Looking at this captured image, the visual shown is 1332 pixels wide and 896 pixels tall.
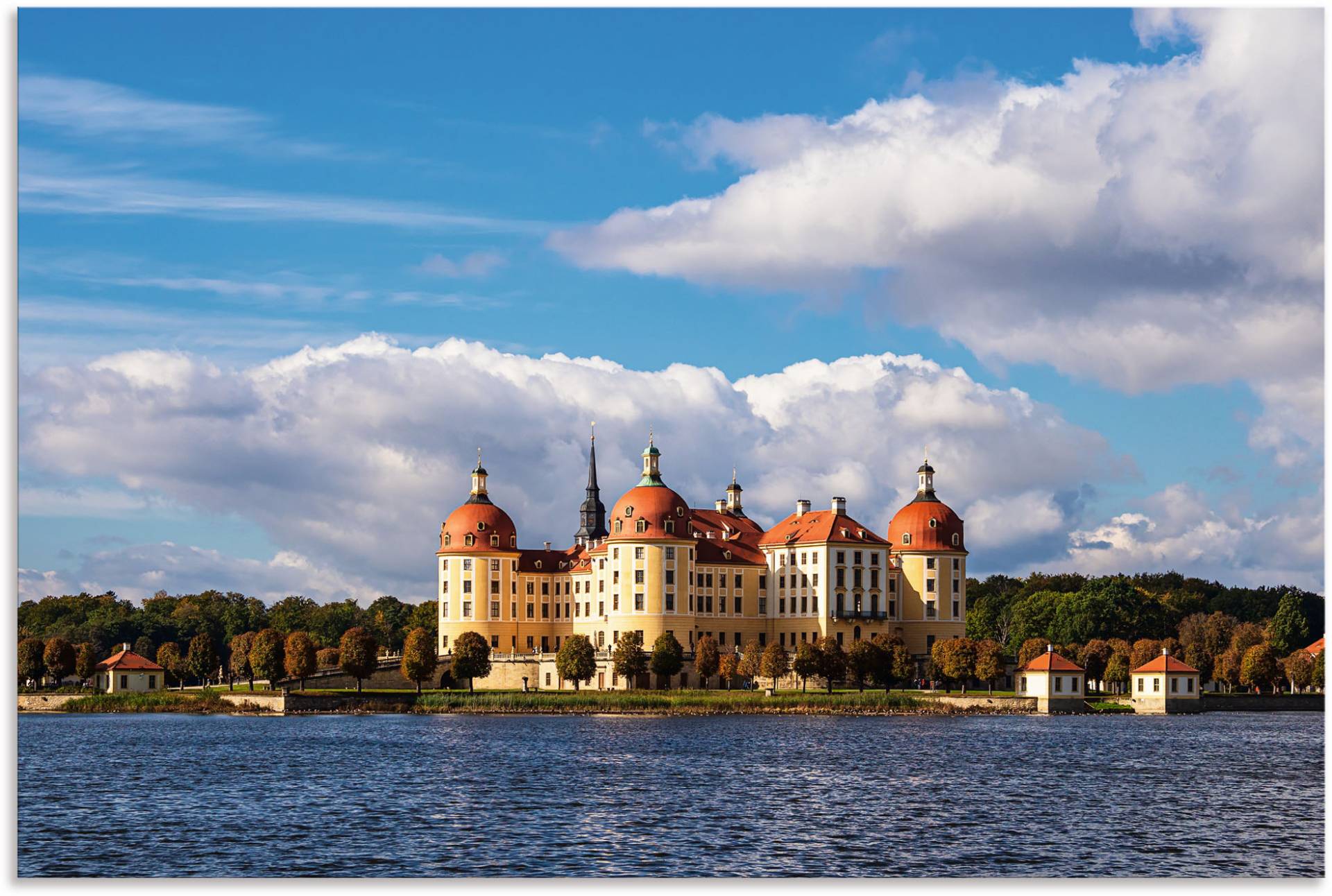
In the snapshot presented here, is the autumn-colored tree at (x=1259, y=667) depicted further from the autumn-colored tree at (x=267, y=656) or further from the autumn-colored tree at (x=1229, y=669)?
the autumn-colored tree at (x=267, y=656)

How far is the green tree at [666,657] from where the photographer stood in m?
116

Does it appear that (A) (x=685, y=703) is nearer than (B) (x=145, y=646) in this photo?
Yes

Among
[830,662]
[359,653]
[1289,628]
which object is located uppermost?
[1289,628]

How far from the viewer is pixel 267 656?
369 ft

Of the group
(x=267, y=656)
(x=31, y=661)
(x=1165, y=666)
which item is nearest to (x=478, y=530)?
(x=267, y=656)

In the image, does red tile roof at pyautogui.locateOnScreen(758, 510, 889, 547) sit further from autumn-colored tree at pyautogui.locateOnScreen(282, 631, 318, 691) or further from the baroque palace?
autumn-colored tree at pyautogui.locateOnScreen(282, 631, 318, 691)

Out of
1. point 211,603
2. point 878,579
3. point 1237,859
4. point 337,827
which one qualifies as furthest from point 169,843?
point 211,603

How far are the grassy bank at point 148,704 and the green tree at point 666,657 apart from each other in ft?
74.3

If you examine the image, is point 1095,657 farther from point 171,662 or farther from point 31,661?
point 31,661

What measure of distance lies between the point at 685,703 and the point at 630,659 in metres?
10.8

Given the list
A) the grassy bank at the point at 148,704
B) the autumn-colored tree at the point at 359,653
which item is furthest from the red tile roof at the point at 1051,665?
the grassy bank at the point at 148,704

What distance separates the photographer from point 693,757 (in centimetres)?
6738

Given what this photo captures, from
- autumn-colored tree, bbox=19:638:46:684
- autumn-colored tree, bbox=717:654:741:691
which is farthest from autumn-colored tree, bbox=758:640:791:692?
autumn-colored tree, bbox=19:638:46:684

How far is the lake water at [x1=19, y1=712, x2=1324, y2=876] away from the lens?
124ft
